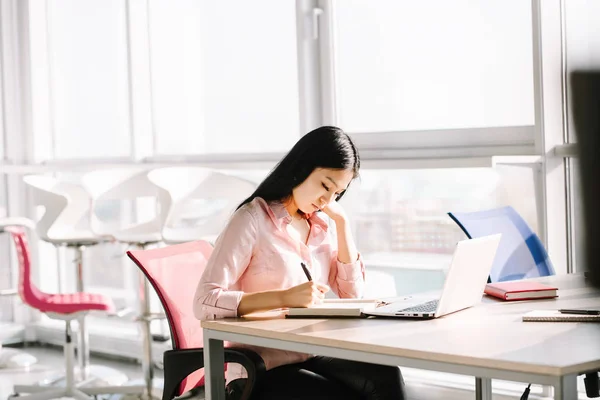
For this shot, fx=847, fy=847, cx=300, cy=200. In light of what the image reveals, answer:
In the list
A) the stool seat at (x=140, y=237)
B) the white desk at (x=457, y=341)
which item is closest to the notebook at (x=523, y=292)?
the white desk at (x=457, y=341)

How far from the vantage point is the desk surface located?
5.11ft

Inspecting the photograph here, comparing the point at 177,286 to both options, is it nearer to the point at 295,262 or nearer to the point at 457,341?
the point at 295,262

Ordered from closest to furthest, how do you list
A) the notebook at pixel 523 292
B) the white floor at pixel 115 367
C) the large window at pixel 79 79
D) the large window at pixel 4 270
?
the notebook at pixel 523 292 → the white floor at pixel 115 367 → the large window at pixel 79 79 → the large window at pixel 4 270

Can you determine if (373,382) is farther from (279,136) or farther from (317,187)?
(279,136)

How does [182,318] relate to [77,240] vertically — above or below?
below

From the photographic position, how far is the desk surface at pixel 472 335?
1.56m

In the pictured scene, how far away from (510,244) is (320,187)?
0.89 m

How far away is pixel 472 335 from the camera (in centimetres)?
180

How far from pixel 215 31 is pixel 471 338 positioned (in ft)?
11.3

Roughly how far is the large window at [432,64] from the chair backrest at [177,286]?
1.65 m

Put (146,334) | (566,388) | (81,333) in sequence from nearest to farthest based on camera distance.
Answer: (566,388), (146,334), (81,333)

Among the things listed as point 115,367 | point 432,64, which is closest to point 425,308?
point 432,64

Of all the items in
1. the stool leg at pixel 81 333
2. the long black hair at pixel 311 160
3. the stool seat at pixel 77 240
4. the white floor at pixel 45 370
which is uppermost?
the long black hair at pixel 311 160

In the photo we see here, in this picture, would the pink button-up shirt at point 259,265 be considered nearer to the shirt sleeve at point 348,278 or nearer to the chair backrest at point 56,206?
the shirt sleeve at point 348,278
